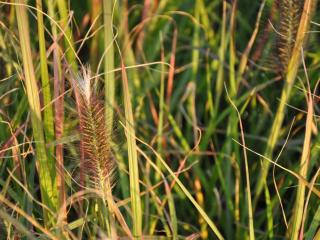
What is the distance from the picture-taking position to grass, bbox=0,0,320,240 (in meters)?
1.10

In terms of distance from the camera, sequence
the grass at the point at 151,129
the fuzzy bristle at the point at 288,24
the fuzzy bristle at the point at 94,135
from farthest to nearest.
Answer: the fuzzy bristle at the point at 288,24 → the grass at the point at 151,129 → the fuzzy bristle at the point at 94,135

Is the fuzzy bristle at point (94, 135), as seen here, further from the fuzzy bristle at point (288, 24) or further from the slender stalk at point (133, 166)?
the fuzzy bristle at point (288, 24)

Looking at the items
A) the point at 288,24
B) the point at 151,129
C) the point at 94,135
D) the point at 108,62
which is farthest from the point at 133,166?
the point at 151,129

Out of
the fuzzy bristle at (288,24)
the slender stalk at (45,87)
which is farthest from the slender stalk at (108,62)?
the fuzzy bristle at (288,24)

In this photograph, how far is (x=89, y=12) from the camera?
1902 mm

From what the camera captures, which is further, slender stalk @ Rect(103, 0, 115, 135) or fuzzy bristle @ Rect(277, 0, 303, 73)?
fuzzy bristle @ Rect(277, 0, 303, 73)

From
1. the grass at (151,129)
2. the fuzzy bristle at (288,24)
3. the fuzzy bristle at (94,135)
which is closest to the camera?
the fuzzy bristle at (94,135)

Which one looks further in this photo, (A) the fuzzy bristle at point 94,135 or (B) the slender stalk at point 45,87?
(B) the slender stalk at point 45,87

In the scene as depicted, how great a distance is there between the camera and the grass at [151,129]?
1.10 meters

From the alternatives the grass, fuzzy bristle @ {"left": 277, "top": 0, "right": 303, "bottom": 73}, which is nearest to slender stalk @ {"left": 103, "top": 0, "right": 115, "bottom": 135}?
the grass

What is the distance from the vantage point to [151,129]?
5.63ft

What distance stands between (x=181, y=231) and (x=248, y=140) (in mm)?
361

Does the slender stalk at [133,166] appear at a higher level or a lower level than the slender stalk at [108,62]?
lower

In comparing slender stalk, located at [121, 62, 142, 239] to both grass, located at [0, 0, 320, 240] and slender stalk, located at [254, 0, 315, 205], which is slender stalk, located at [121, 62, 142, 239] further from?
slender stalk, located at [254, 0, 315, 205]
